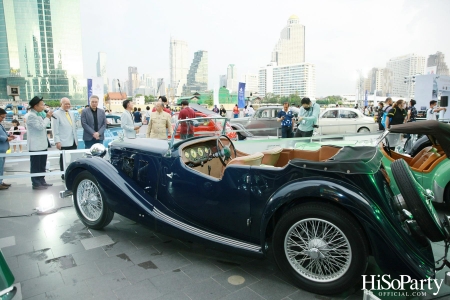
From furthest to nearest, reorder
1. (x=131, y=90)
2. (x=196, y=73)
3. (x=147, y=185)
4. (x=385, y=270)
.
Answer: (x=131, y=90) → (x=196, y=73) → (x=147, y=185) → (x=385, y=270)

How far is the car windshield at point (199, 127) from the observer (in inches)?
140

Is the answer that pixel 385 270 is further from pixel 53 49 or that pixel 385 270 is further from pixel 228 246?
pixel 53 49

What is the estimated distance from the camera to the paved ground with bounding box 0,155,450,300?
245cm

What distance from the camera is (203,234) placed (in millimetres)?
2873

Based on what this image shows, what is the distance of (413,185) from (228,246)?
1659mm

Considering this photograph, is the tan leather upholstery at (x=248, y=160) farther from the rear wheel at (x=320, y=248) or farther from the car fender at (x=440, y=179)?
the car fender at (x=440, y=179)

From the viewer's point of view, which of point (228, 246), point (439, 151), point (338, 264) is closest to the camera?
point (338, 264)

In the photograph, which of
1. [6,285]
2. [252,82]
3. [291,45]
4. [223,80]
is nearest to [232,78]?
[223,80]

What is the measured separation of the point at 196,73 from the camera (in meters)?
118

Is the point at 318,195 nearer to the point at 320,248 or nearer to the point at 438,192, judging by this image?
the point at 320,248

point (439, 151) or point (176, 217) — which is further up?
point (439, 151)

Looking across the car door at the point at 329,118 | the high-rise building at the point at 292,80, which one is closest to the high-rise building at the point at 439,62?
the high-rise building at the point at 292,80

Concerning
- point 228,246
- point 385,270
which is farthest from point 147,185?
point 385,270

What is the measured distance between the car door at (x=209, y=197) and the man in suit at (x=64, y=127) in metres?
3.82
